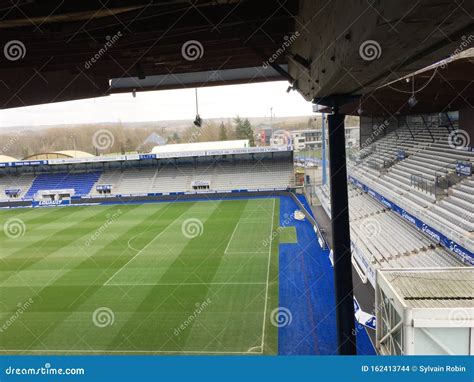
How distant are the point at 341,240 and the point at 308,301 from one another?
608 cm

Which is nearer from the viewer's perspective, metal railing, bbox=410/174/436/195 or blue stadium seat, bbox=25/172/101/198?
metal railing, bbox=410/174/436/195

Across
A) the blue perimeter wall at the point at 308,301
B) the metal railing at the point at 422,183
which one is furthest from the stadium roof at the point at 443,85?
the blue perimeter wall at the point at 308,301

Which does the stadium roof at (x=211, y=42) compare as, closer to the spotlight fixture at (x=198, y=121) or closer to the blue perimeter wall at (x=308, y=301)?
the spotlight fixture at (x=198, y=121)

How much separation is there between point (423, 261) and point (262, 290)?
4.73 meters

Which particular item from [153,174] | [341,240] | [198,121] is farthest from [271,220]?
[153,174]

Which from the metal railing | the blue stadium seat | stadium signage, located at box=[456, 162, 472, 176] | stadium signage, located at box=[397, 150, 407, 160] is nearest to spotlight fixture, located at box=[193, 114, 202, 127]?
the metal railing

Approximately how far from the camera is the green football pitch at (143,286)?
945 cm

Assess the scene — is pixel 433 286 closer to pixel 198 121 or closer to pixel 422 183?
pixel 198 121

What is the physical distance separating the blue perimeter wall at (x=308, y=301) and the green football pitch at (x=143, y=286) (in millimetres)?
394

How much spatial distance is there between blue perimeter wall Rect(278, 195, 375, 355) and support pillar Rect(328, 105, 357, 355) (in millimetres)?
3259

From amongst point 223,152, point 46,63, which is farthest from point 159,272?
point 223,152

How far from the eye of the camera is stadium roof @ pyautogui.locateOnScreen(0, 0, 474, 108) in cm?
168

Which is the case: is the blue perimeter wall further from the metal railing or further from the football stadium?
the metal railing

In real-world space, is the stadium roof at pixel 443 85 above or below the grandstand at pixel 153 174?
above
